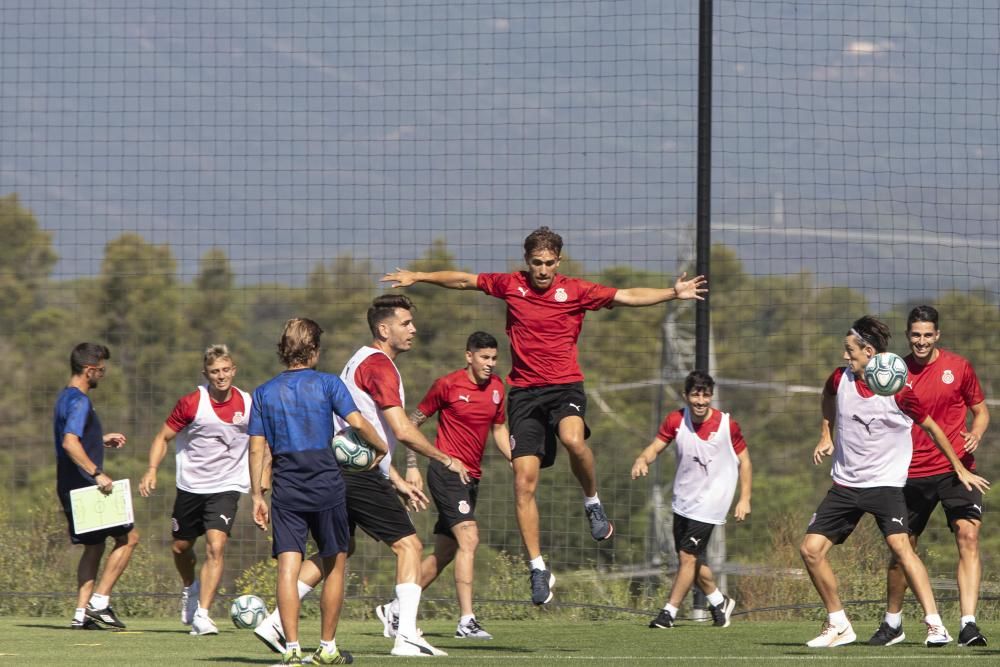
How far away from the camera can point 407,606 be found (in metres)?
8.53

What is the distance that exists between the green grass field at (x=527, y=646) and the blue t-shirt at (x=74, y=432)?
1.15 metres

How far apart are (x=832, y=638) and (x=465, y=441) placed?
2944 millimetres

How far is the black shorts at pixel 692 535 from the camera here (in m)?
11.6

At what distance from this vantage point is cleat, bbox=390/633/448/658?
8531 millimetres

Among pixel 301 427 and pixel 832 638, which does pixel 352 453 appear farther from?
pixel 832 638

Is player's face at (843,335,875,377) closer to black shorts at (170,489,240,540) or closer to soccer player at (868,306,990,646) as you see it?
soccer player at (868,306,990,646)

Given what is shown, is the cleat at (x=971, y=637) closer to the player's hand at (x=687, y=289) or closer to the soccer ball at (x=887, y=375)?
the soccer ball at (x=887, y=375)

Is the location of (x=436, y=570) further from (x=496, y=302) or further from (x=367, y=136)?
(x=496, y=302)

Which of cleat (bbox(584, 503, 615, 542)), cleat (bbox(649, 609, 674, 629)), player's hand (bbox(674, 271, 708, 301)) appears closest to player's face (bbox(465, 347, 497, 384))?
cleat (bbox(584, 503, 615, 542))

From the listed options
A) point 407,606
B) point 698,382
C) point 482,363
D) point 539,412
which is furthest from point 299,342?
point 698,382

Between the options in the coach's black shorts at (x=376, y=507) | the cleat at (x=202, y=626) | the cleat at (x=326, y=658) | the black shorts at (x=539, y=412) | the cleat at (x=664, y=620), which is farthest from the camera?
the cleat at (x=664, y=620)

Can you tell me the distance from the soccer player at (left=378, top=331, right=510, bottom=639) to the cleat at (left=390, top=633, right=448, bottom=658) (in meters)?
1.74

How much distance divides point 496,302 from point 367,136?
31.7 m

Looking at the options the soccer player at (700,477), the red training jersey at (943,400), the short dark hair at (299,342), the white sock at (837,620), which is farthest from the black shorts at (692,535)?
the short dark hair at (299,342)
